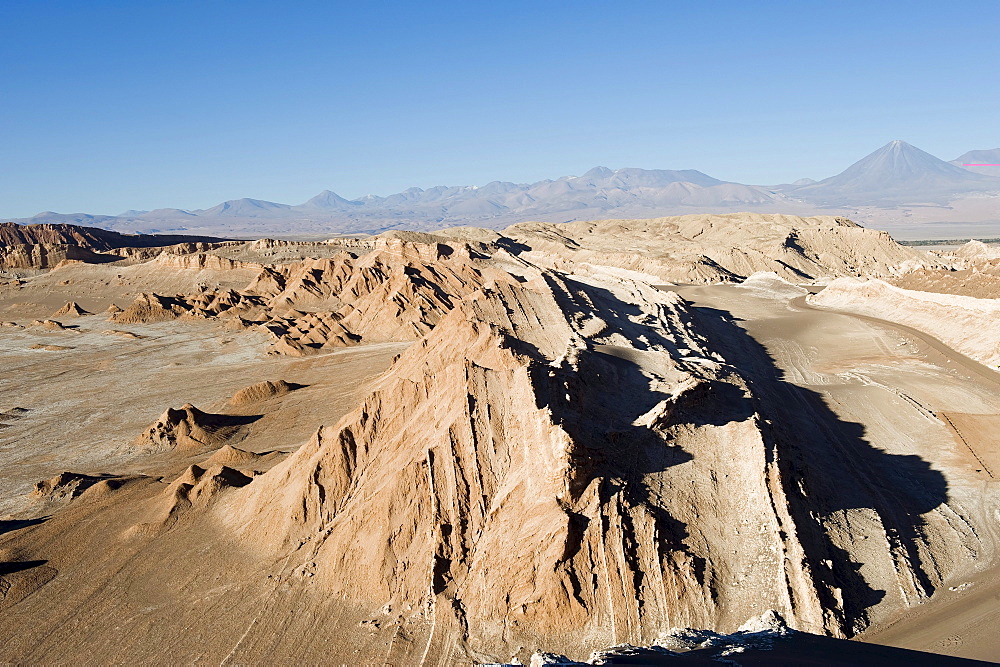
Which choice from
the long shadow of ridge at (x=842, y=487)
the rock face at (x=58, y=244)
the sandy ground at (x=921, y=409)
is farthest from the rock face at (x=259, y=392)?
the rock face at (x=58, y=244)

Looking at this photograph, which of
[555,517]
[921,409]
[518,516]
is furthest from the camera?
[921,409]

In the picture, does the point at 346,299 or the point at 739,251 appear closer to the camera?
the point at 346,299

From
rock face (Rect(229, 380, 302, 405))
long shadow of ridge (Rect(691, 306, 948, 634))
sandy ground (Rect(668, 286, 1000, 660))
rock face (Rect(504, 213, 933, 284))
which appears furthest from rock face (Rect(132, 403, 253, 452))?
rock face (Rect(504, 213, 933, 284))

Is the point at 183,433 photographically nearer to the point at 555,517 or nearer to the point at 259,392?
the point at 259,392

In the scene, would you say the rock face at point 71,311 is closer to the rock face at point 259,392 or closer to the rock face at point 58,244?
the rock face at point 58,244

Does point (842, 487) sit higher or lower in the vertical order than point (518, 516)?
lower

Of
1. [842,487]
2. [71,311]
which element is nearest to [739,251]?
[842,487]
